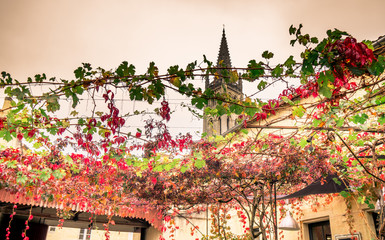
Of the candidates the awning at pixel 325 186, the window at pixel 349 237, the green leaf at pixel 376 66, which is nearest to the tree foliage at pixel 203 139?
the green leaf at pixel 376 66

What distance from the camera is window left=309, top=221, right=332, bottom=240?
667 centimetres

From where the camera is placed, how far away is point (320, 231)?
6863 mm

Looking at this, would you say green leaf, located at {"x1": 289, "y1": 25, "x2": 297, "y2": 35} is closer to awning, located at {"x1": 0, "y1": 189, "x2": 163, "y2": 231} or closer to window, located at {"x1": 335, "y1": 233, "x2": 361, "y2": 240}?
window, located at {"x1": 335, "y1": 233, "x2": 361, "y2": 240}

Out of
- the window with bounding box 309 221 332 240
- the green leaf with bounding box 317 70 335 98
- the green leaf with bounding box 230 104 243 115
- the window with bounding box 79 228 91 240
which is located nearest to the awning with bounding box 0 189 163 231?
the window with bounding box 309 221 332 240

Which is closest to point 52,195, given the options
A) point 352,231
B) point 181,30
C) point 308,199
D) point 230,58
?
point 181,30

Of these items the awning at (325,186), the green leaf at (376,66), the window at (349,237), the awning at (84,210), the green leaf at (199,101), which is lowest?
the window at (349,237)

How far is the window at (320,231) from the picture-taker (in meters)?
6.67

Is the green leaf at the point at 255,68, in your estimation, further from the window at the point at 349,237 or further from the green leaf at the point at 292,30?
the window at the point at 349,237

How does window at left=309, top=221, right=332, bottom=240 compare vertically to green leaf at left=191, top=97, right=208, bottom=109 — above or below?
below

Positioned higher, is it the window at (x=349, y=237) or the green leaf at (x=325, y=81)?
the green leaf at (x=325, y=81)

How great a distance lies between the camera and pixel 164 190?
652 centimetres

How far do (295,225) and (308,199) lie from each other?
4.06 feet

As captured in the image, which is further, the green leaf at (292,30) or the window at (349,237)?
the window at (349,237)

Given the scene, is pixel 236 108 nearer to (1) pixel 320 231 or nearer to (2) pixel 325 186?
(2) pixel 325 186
